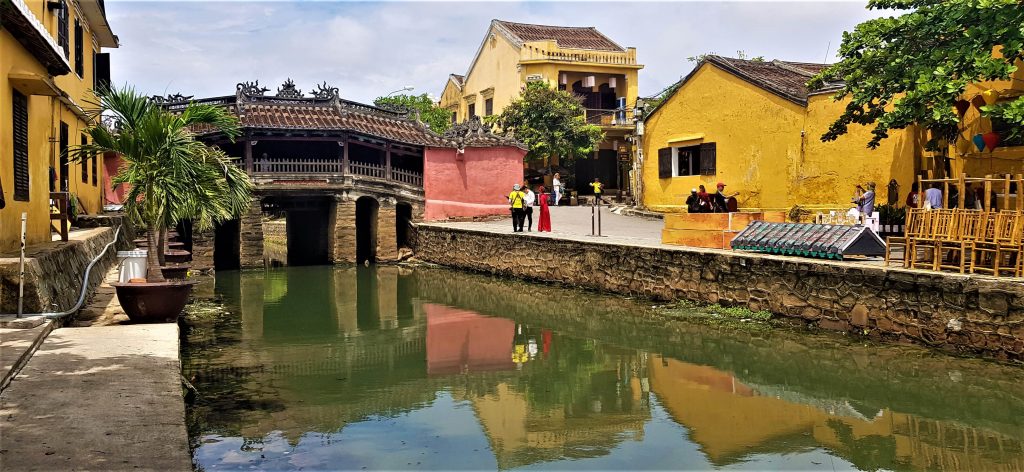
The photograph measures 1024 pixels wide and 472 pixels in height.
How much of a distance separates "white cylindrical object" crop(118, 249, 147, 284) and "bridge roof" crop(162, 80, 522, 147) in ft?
48.5

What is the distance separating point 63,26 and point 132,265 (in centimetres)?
794

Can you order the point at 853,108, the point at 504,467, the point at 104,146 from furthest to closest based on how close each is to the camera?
the point at 853,108
the point at 104,146
the point at 504,467

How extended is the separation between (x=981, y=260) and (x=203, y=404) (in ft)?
29.3

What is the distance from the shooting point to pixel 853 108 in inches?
612

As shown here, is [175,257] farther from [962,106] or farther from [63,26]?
[962,106]

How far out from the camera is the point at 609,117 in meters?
36.8

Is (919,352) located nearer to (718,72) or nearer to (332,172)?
(718,72)

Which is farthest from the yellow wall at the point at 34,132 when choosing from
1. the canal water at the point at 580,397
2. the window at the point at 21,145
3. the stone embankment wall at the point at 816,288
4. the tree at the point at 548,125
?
the tree at the point at 548,125

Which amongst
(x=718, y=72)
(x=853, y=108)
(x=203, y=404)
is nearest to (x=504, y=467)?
(x=203, y=404)

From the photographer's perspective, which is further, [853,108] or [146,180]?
[853,108]

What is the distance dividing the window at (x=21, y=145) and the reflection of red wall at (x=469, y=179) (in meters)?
17.2

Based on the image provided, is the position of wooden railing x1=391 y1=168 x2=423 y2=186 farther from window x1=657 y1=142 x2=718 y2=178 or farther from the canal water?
the canal water

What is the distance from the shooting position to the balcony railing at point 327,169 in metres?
25.4

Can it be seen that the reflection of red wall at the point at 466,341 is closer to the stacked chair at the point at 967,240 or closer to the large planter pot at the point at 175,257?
the large planter pot at the point at 175,257
